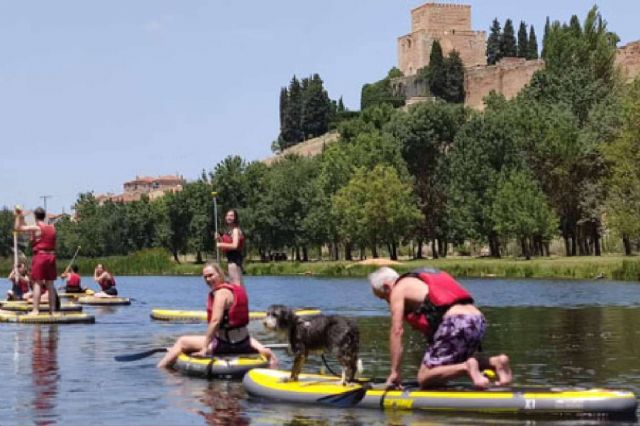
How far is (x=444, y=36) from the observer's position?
182750mm

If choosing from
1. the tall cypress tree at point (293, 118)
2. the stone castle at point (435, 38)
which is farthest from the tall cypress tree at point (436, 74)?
the tall cypress tree at point (293, 118)

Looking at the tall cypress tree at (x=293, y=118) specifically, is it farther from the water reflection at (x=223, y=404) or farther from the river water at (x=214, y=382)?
the water reflection at (x=223, y=404)

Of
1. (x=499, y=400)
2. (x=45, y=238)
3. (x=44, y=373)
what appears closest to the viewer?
(x=499, y=400)

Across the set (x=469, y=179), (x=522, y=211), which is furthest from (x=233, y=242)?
(x=469, y=179)

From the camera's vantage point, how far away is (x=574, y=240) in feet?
290

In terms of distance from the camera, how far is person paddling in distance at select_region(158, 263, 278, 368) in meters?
18.1

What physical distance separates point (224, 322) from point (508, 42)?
16428 cm

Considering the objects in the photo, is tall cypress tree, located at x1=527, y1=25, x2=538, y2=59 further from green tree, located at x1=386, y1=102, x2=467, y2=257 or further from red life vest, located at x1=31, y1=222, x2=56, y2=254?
red life vest, located at x1=31, y1=222, x2=56, y2=254

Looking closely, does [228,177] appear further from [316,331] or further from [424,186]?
[316,331]

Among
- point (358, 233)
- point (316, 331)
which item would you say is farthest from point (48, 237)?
point (358, 233)

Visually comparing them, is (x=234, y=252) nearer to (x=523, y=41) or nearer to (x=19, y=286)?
(x=19, y=286)

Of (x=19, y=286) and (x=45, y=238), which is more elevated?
(x=45, y=238)

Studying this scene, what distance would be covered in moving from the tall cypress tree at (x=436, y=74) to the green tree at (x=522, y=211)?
7771cm

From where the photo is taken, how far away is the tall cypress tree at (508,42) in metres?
177
